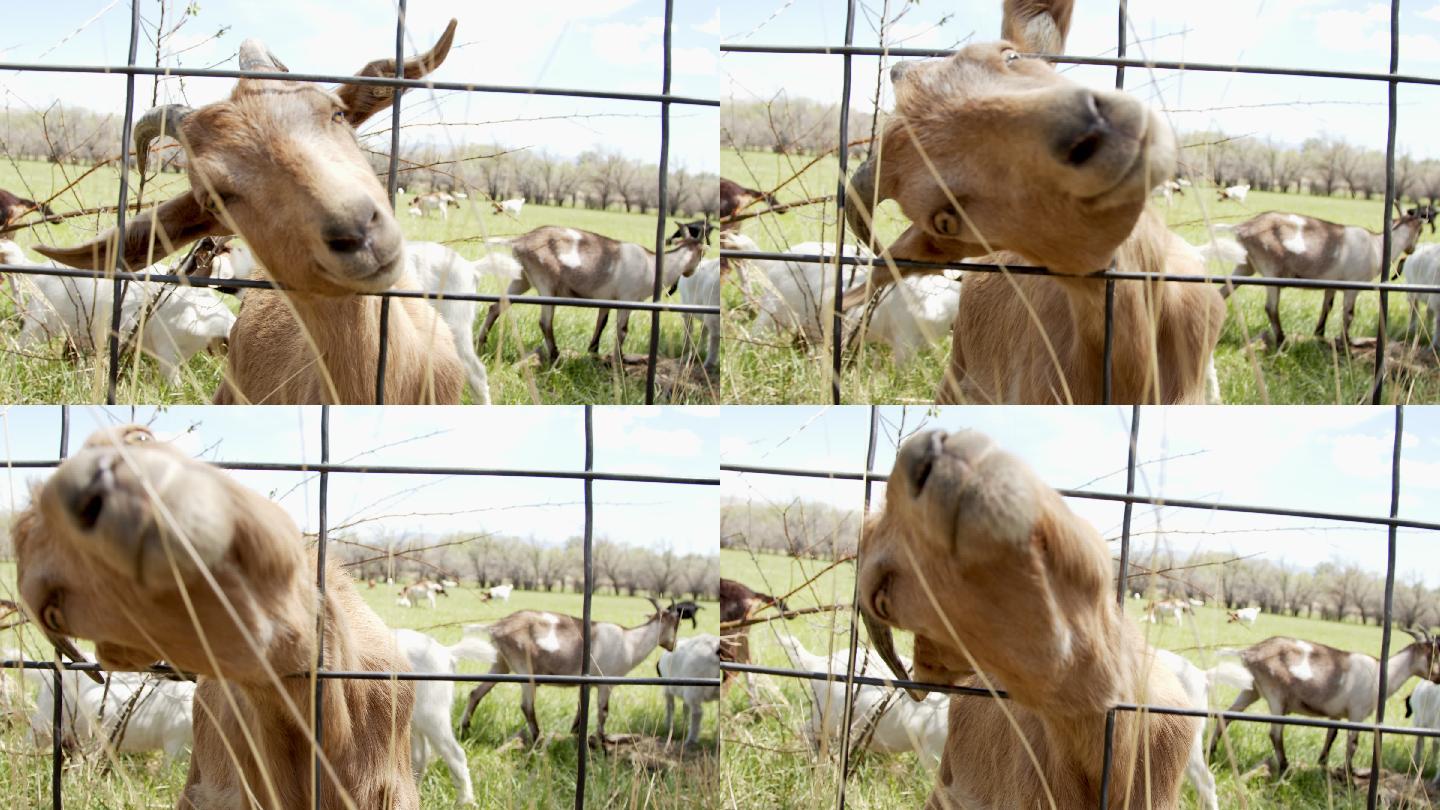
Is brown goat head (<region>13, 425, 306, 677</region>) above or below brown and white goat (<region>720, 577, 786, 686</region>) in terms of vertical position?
above

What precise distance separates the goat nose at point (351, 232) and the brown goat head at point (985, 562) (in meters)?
1.73

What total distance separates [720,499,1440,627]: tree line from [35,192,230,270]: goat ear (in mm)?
2077

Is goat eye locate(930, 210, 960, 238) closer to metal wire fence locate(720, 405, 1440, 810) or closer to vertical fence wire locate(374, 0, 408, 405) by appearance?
metal wire fence locate(720, 405, 1440, 810)

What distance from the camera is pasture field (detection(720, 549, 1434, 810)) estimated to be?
4070mm

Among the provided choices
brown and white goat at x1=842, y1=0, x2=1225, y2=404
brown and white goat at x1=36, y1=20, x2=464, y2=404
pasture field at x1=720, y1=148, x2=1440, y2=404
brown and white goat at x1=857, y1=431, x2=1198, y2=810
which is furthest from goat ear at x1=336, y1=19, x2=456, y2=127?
brown and white goat at x1=857, y1=431, x2=1198, y2=810

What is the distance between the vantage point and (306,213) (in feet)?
11.1

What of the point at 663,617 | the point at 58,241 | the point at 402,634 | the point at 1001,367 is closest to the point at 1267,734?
the point at 663,617

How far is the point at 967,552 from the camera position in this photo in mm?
2502

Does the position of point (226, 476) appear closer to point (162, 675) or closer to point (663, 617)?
point (162, 675)

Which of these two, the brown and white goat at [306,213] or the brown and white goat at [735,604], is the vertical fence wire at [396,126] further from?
the brown and white goat at [735,604]

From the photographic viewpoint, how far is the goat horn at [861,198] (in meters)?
3.40

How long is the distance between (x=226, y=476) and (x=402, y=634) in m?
4.29

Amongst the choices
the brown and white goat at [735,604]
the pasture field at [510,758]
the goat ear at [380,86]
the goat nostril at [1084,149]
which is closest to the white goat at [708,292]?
the pasture field at [510,758]

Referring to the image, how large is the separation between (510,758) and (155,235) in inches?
128
